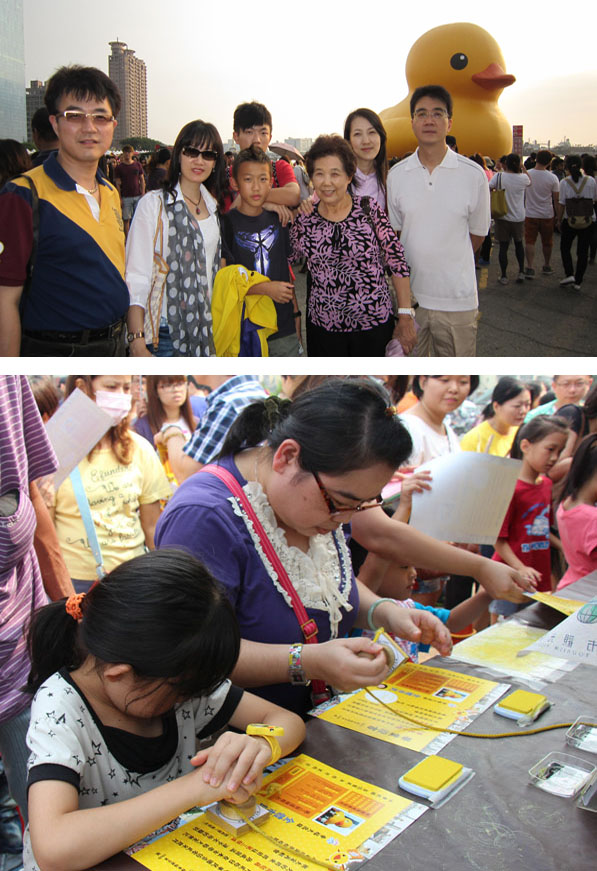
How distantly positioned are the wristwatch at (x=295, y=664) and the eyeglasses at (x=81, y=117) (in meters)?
1.46

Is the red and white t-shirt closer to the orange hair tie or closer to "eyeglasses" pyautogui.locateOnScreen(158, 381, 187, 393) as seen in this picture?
"eyeglasses" pyautogui.locateOnScreen(158, 381, 187, 393)

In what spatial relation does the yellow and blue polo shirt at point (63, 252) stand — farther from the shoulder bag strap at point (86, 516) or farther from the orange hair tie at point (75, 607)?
the orange hair tie at point (75, 607)

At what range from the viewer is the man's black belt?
6.55ft

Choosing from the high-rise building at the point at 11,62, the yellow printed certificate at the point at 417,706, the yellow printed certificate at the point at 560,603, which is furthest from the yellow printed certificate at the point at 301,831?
the high-rise building at the point at 11,62

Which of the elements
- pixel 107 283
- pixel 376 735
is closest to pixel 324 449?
pixel 376 735

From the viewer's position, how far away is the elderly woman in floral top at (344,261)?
2232mm

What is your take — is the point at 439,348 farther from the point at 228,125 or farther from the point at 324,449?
the point at 324,449

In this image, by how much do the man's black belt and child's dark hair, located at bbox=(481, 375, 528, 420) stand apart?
1.18 metres

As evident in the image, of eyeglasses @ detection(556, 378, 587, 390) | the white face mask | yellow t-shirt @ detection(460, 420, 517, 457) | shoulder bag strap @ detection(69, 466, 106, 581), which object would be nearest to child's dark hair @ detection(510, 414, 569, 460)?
yellow t-shirt @ detection(460, 420, 517, 457)

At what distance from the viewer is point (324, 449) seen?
47.1 inches

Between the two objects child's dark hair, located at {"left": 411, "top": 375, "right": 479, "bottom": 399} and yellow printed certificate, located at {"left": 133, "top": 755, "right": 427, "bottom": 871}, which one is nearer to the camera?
yellow printed certificate, located at {"left": 133, "top": 755, "right": 427, "bottom": 871}

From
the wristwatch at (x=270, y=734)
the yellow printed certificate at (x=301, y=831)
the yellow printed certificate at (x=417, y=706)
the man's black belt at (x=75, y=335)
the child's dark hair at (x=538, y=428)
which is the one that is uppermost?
the man's black belt at (x=75, y=335)

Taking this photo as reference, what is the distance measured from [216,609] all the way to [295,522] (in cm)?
29

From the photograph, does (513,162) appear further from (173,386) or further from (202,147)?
(173,386)
